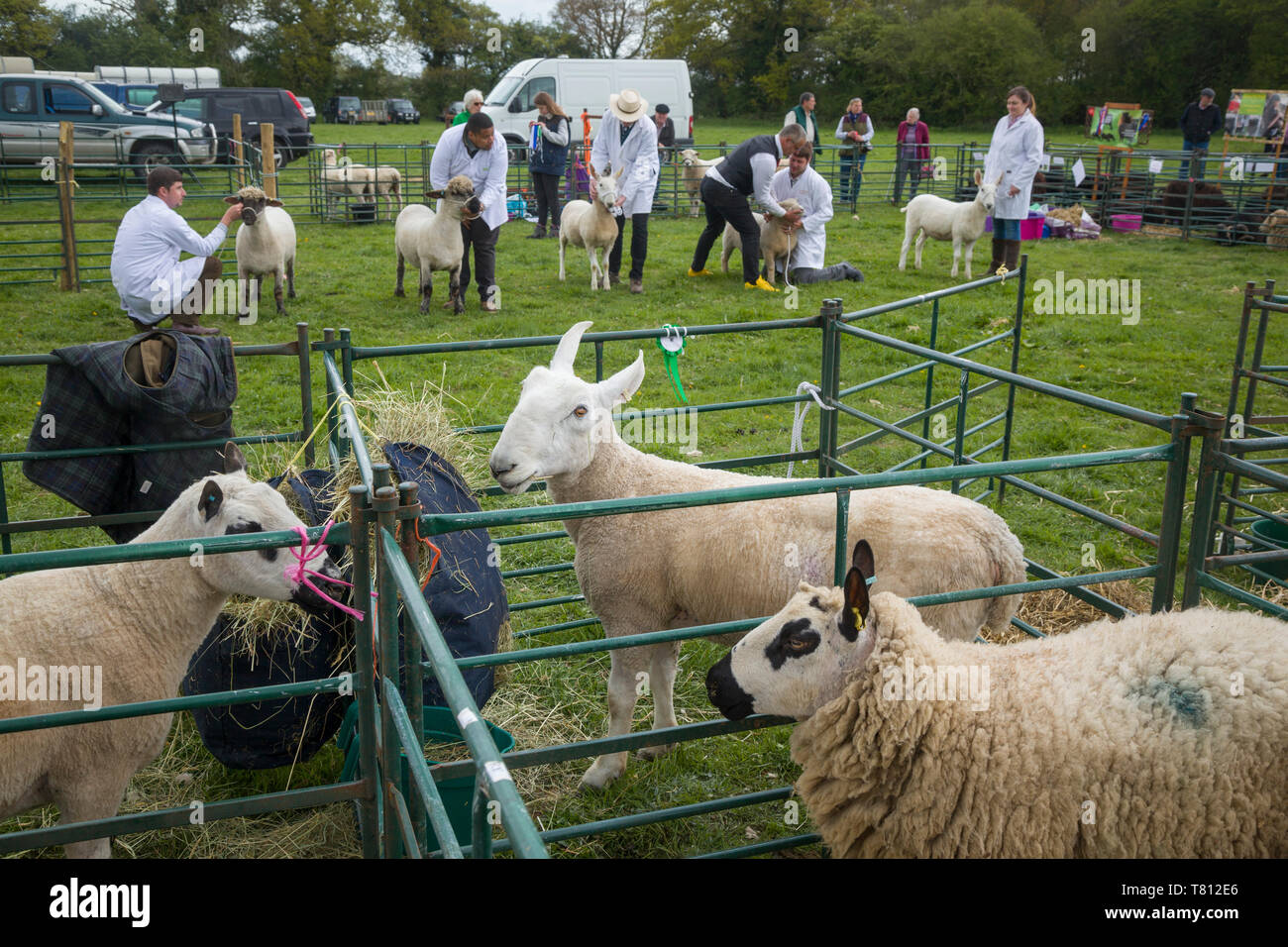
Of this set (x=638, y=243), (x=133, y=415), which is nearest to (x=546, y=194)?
(x=638, y=243)

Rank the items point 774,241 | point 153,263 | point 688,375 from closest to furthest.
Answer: point 153,263, point 688,375, point 774,241

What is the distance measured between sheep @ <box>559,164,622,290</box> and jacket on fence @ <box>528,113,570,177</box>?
2565 mm

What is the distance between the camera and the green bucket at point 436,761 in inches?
117

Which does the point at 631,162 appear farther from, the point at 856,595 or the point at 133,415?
the point at 856,595

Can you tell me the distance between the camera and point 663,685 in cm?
397

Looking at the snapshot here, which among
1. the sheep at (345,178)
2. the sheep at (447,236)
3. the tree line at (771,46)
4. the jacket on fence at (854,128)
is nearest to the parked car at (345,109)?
the tree line at (771,46)

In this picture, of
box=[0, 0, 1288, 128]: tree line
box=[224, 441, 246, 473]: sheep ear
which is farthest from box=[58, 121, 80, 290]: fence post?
box=[0, 0, 1288, 128]: tree line

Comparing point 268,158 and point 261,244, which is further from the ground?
point 268,158

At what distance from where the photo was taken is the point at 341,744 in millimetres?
3242

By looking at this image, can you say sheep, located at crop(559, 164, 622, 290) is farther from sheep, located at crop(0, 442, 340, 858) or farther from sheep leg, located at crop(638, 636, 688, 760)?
sheep, located at crop(0, 442, 340, 858)

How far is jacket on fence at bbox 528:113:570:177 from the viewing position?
14422mm

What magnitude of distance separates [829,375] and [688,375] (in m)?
3.82
